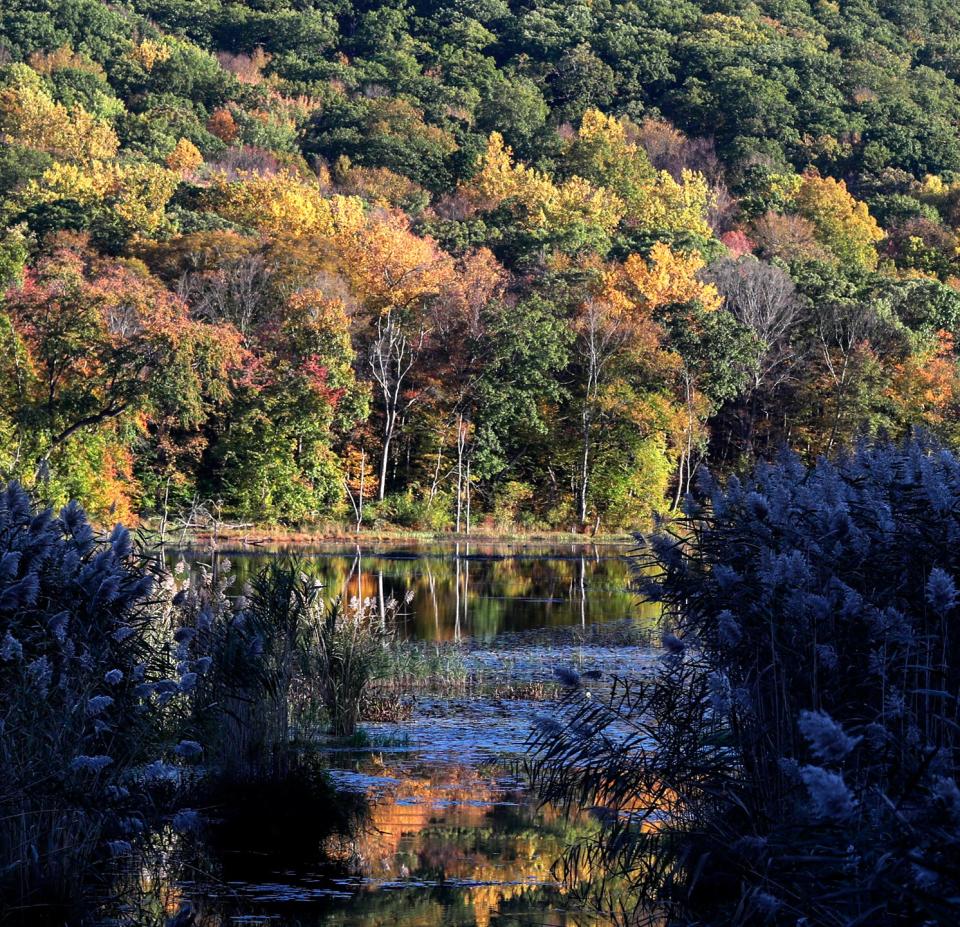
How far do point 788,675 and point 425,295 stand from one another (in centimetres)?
3881

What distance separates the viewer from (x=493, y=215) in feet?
191

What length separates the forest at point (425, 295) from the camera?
3838 centimetres

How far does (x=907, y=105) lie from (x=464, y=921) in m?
84.9

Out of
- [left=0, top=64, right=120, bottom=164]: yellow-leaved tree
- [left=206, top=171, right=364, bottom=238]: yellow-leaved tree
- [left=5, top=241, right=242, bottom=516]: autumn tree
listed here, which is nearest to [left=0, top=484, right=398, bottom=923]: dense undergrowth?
[left=5, top=241, right=242, bottom=516]: autumn tree

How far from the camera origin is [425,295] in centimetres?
4488

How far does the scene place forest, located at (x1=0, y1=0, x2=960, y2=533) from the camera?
3838cm

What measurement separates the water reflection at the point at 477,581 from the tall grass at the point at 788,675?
9510mm

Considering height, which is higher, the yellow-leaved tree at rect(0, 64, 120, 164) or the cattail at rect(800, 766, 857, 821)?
the yellow-leaved tree at rect(0, 64, 120, 164)

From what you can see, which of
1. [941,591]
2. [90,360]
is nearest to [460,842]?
[941,591]

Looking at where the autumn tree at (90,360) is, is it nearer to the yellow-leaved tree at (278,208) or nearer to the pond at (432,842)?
the yellow-leaved tree at (278,208)

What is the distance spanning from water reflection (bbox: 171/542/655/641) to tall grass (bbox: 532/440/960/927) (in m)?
9.51

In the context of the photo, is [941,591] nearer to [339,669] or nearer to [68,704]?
[68,704]

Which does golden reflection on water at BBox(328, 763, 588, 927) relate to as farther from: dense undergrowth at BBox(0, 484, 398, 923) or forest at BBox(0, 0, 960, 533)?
forest at BBox(0, 0, 960, 533)

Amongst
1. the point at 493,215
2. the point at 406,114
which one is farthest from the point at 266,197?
the point at 406,114
